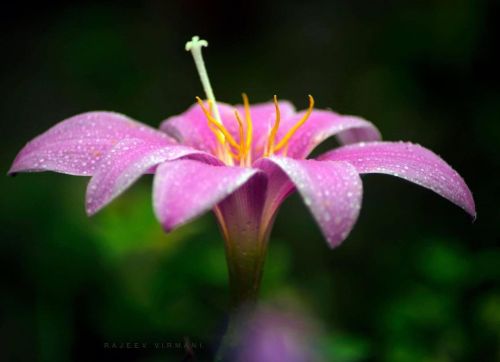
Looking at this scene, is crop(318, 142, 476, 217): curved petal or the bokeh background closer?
crop(318, 142, 476, 217): curved petal

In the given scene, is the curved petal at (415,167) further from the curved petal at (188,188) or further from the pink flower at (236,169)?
the curved petal at (188,188)

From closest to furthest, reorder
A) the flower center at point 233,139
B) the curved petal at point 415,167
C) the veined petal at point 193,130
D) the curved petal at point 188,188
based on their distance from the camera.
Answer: the curved petal at point 188,188
the curved petal at point 415,167
the flower center at point 233,139
the veined petal at point 193,130

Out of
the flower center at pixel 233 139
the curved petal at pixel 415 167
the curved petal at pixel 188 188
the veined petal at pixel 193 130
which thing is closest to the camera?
the curved petal at pixel 188 188

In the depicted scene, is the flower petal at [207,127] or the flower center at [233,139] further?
the flower petal at [207,127]

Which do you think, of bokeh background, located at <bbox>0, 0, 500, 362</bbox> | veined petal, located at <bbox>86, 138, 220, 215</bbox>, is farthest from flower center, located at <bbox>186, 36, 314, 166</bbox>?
bokeh background, located at <bbox>0, 0, 500, 362</bbox>

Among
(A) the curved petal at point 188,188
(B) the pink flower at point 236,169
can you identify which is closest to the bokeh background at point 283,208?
(B) the pink flower at point 236,169

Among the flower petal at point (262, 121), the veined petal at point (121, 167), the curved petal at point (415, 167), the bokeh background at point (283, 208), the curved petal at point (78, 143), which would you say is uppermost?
the veined petal at point (121, 167)

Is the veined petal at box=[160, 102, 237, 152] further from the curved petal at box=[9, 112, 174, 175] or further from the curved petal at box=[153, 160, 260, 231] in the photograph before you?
the curved petal at box=[153, 160, 260, 231]
